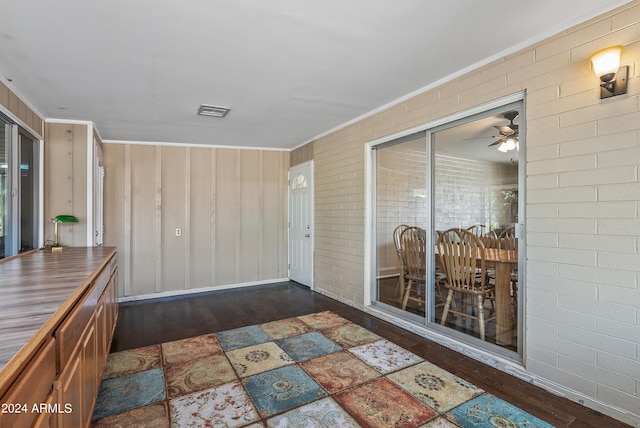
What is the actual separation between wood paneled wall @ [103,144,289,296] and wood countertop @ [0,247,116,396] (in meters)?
2.63

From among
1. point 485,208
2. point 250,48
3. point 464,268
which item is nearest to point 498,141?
point 485,208

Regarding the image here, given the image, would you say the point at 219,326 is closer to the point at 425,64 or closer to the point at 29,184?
the point at 29,184

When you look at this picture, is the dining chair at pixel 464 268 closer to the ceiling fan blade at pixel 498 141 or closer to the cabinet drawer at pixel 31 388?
the ceiling fan blade at pixel 498 141

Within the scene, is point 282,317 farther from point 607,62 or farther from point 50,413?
point 607,62

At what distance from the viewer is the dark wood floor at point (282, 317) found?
84.4 inches

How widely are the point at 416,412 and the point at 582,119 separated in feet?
7.19

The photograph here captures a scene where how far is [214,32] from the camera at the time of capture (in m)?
2.21

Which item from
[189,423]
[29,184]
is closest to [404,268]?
[189,423]

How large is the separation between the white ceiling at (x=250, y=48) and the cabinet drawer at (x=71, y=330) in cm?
172

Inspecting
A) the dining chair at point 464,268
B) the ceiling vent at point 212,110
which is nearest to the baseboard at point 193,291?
the ceiling vent at point 212,110

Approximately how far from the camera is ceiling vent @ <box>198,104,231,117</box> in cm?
371

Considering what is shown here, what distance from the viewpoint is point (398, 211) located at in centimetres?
392

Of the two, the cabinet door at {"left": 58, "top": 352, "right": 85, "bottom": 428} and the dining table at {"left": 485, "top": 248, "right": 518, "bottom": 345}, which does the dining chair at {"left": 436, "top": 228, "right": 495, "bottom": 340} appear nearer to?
the dining table at {"left": 485, "top": 248, "right": 518, "bottom": 345}

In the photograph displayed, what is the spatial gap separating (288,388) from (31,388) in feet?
5.58
